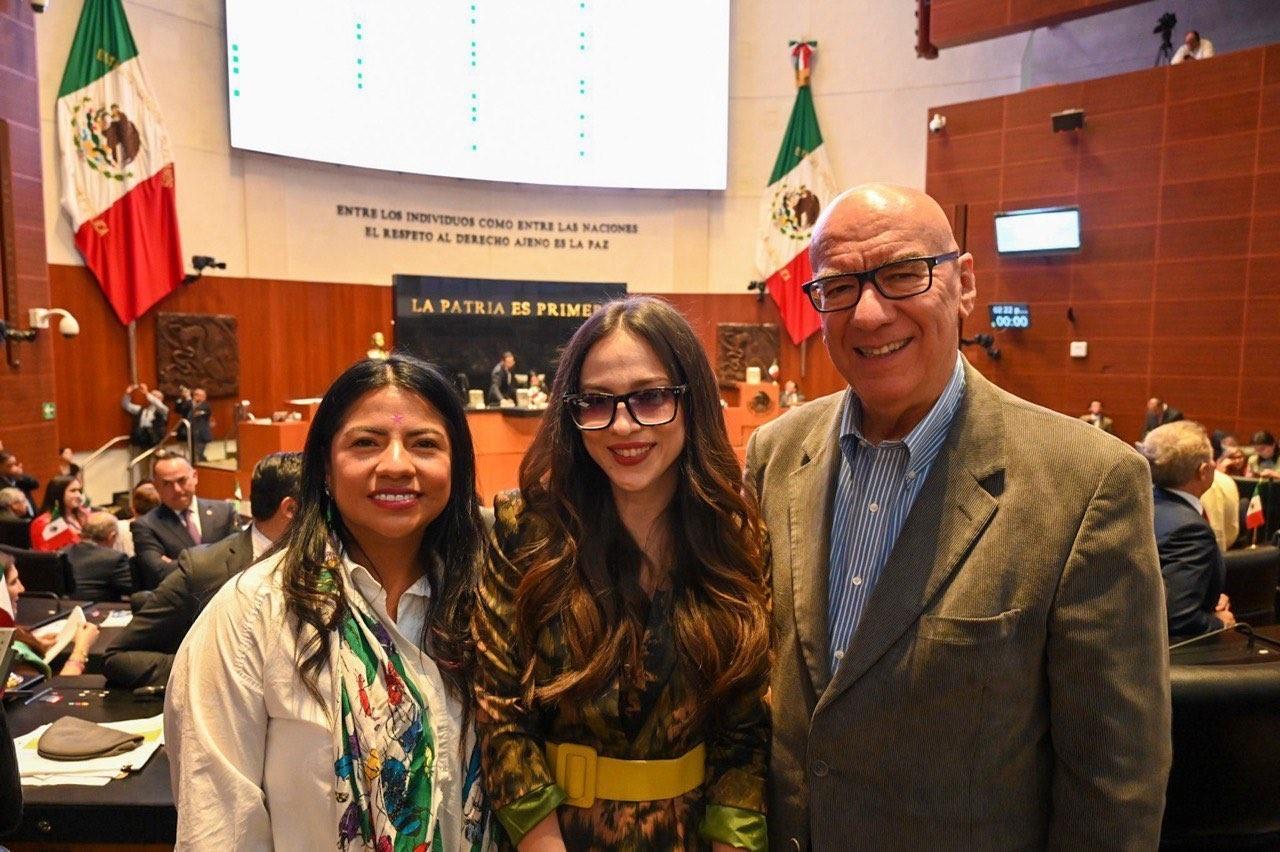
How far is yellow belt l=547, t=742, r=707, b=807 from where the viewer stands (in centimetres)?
149

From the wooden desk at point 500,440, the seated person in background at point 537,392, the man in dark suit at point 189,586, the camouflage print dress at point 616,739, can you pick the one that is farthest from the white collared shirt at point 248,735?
the seated person in background at point 537,392

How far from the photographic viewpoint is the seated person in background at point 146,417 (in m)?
9.80

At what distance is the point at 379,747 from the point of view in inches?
55.1

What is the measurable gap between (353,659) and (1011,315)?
35.8 feet

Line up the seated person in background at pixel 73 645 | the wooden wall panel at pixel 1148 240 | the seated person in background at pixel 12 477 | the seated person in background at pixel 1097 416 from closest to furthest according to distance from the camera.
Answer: the seated person in background at pixel 73 645 → the seated person in background at pixel 12 477 → the wooden wall panel at pixel 1148 240 → the seated person in background at pixel 1097 416

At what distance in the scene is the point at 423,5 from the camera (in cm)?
1218

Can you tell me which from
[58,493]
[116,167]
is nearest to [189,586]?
[58,493]

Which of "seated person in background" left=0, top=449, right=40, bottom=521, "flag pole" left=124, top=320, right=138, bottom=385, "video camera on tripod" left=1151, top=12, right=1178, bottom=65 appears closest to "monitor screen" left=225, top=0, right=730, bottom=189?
"flag pole" left=124, top=320, right=138, bottom=385

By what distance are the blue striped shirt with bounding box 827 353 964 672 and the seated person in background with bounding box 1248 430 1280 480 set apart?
329 inches

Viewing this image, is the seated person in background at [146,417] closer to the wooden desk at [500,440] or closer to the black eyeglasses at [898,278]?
the wooden desk at [500,440]

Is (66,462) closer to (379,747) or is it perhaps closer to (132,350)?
(132,350)

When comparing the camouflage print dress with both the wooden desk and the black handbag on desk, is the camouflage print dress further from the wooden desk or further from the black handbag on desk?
the wooden desk

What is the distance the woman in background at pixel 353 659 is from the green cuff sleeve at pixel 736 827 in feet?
1.41

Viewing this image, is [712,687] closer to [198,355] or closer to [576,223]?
[198,355]
